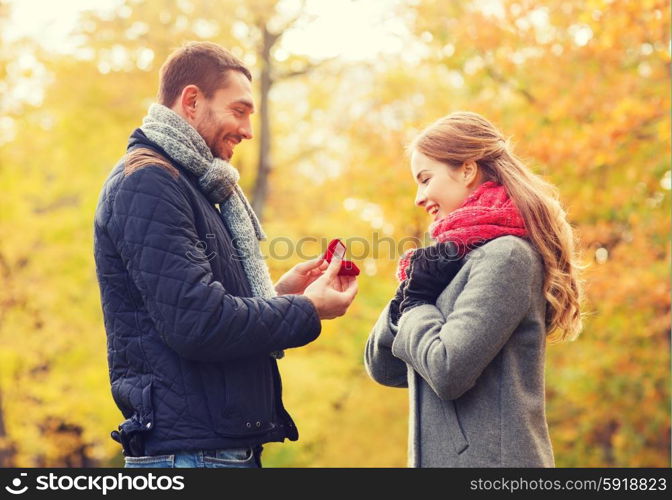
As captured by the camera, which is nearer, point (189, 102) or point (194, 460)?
point (194, 460)

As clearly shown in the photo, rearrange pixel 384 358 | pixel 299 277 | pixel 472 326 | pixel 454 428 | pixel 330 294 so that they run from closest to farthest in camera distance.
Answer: pixel 472 326, pixel 454 428, pixel 330 294, pixel 384 358, pixel 299 277

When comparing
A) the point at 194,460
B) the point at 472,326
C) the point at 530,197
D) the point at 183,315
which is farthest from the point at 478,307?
the point at 194,460

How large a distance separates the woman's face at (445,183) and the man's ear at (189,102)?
34.4 inches

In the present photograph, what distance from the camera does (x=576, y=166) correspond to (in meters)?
9.11

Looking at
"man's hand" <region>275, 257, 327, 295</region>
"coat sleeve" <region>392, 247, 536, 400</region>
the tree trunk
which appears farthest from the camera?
the tree trunk

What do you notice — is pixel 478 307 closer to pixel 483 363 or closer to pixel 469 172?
pixel 483 363

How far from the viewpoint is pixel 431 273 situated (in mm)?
2908

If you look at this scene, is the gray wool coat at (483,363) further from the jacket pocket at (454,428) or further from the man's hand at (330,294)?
the man's hand at (330,294)

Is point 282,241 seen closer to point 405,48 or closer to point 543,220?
point 405,48

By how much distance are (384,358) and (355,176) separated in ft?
32.6

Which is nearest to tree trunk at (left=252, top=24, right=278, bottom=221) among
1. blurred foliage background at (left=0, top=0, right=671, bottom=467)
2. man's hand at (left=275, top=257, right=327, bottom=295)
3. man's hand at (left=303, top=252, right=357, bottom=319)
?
blurred foliage background at (left=0, top=0, right=671, bottom=467)

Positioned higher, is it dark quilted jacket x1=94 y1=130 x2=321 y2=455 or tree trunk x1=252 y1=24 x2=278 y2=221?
tree trunk x1=252 y1=24 x2=278 y2=221

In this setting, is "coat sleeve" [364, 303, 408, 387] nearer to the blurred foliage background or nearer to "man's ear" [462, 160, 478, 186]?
"man's ear" [462, 160, 478, 186]

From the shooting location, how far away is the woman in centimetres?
271
